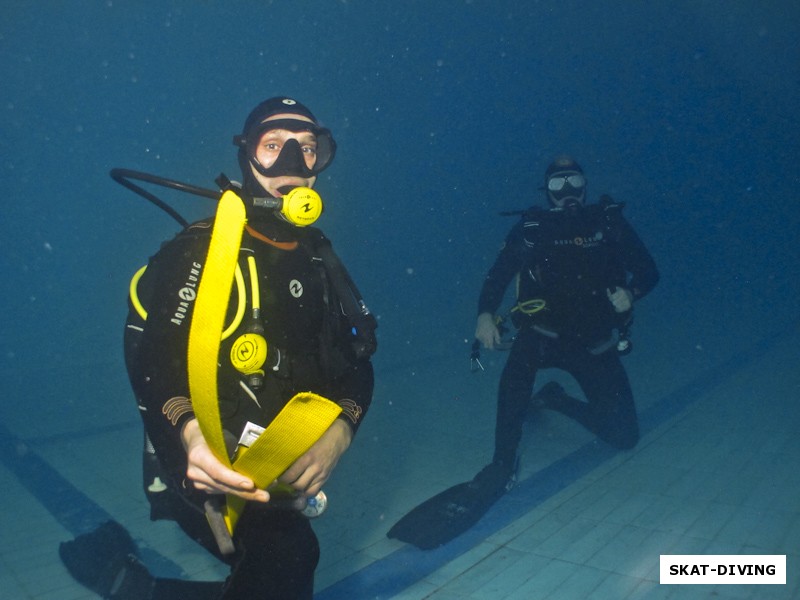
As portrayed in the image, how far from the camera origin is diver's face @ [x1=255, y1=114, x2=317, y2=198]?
268cm

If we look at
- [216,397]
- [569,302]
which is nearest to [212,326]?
[216,397]

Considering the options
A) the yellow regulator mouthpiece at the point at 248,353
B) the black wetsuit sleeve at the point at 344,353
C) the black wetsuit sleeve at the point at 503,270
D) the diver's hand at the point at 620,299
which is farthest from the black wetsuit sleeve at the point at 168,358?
the diver's hand at the point at 620,299

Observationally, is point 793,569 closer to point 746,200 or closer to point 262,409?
point 262,409

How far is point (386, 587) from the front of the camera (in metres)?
3.73

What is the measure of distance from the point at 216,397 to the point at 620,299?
4750 millimetres

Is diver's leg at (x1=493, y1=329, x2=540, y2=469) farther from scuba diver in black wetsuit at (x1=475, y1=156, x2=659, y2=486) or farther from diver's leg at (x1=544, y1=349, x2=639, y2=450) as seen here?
diver's leg at (x1=544, y1=349, x2=639, y2=450)

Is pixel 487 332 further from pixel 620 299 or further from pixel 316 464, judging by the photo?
pixel 316 464

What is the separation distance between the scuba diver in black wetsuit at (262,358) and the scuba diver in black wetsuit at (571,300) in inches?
129

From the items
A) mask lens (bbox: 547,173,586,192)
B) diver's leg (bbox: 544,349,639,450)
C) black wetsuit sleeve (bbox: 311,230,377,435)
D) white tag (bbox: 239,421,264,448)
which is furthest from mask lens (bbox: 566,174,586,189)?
white tag (bbox: 239,421,264,448)

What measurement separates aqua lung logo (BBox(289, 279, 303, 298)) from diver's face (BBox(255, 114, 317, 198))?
1.62ft

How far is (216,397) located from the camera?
63.0 inches

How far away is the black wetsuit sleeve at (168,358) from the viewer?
1.93m

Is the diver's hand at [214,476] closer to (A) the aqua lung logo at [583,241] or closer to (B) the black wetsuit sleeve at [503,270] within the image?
(B) the black wetsuit sleeve at [503,270]

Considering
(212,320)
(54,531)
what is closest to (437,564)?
(212,320)
